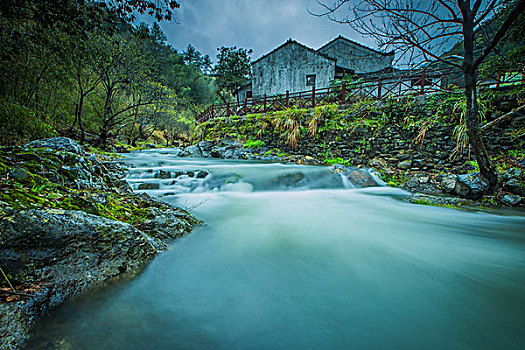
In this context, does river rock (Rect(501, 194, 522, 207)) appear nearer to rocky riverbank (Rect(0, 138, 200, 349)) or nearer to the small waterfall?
the small waterfall

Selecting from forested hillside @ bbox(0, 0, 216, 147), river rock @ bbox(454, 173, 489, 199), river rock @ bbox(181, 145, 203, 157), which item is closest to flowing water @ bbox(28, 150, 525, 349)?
river rock @ bbox(454, 173, 489, 199)

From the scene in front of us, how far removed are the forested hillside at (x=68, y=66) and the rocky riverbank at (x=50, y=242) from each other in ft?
10.6

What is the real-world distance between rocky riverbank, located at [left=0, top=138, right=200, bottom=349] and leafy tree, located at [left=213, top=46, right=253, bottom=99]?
97.9 ft

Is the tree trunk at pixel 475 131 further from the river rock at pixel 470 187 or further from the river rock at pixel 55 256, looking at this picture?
the river rock at pixel 55 256

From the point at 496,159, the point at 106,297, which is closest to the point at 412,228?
the point at 106,297

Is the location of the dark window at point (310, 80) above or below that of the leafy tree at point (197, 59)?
below

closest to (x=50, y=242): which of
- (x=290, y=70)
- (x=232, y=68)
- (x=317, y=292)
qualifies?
(x=317, y=292)

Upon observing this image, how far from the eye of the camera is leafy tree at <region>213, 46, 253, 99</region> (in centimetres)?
2934

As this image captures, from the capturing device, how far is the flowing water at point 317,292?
1275 mm

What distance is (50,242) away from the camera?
139 cm

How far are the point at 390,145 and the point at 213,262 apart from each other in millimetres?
9020

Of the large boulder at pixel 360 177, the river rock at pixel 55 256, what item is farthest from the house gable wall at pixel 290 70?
the river rock at pixel 55 256

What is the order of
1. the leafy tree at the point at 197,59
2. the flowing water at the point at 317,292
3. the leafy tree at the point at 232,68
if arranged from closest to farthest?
the flowing water at the point at 317,292 < the leafy tree at the point at 232,68 < the leafy tree at the point at 197,59

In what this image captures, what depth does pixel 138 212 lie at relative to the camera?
2.54m
